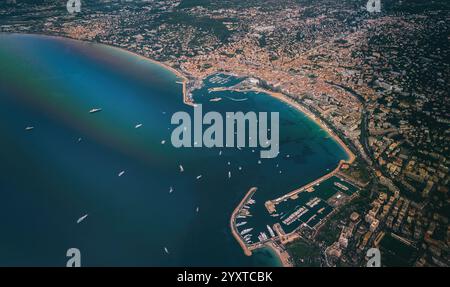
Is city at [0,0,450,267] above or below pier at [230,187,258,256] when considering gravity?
above

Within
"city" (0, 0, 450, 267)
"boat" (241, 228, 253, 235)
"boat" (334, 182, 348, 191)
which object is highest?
"city" (0, 0, 450, 267)

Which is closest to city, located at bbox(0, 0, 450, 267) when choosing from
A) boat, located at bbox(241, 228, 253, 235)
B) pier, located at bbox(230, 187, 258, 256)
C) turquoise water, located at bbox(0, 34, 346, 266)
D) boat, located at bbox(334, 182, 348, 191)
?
boat, located at bbox(334, 182, 348, 191)

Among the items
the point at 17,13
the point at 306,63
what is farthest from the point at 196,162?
the point at 17,13

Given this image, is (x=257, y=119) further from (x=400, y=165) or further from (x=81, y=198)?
(x=81, y=198)

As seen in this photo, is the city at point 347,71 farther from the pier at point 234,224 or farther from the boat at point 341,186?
the pier at point 234,224

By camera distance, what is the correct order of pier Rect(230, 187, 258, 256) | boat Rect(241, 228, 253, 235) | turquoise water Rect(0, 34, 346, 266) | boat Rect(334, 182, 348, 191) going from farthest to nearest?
1. boat Rect(334, 182, 348, 191)
2. boat Rect(241, 228, 253, 235)
3. turquoise water Rect(0, 34, 346, 266)
4. pier Rect(230, 187, 258, 256)

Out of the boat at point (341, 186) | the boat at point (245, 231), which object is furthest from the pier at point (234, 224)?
the boat at point (341, 186)

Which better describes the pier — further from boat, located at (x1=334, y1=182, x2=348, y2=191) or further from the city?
boat, located at (x1=334, y1=182, x2=348, y2=191)

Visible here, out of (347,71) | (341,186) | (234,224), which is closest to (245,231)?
(234,224)

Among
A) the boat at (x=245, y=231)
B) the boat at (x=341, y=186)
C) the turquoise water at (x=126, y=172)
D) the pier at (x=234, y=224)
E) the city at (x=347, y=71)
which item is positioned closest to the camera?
the pier at (x=234, y=224)
